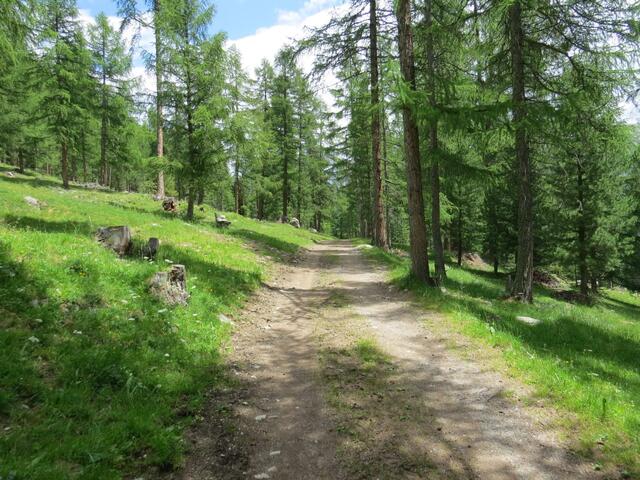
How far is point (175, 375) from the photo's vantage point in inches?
225

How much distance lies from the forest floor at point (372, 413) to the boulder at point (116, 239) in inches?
141

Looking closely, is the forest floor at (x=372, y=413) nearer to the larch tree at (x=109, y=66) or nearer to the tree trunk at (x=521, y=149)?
the tree trunk at (x=521, y=149)

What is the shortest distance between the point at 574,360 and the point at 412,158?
21.4 ft

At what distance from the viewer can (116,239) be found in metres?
9.71

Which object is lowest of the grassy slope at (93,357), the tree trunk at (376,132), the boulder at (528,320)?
the boulder at (528,320)

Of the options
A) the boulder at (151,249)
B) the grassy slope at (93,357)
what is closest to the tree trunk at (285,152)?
the boulder at (151,249)

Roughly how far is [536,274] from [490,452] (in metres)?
28.4

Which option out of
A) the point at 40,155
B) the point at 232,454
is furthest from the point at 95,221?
the point at 40,155

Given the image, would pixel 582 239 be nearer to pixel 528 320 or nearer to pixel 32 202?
pixel 528 320

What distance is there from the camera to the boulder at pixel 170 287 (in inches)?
305

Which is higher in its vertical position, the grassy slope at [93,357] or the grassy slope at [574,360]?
the grassy slope at [93,357]

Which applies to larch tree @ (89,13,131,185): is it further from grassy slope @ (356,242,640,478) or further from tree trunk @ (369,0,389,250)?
grassy slope @ (356,242,640,478)

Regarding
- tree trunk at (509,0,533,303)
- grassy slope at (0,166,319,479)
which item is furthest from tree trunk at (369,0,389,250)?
grassy slope at (0,166,319,479)

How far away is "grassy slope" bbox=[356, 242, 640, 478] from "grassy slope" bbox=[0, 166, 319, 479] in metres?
4.79
